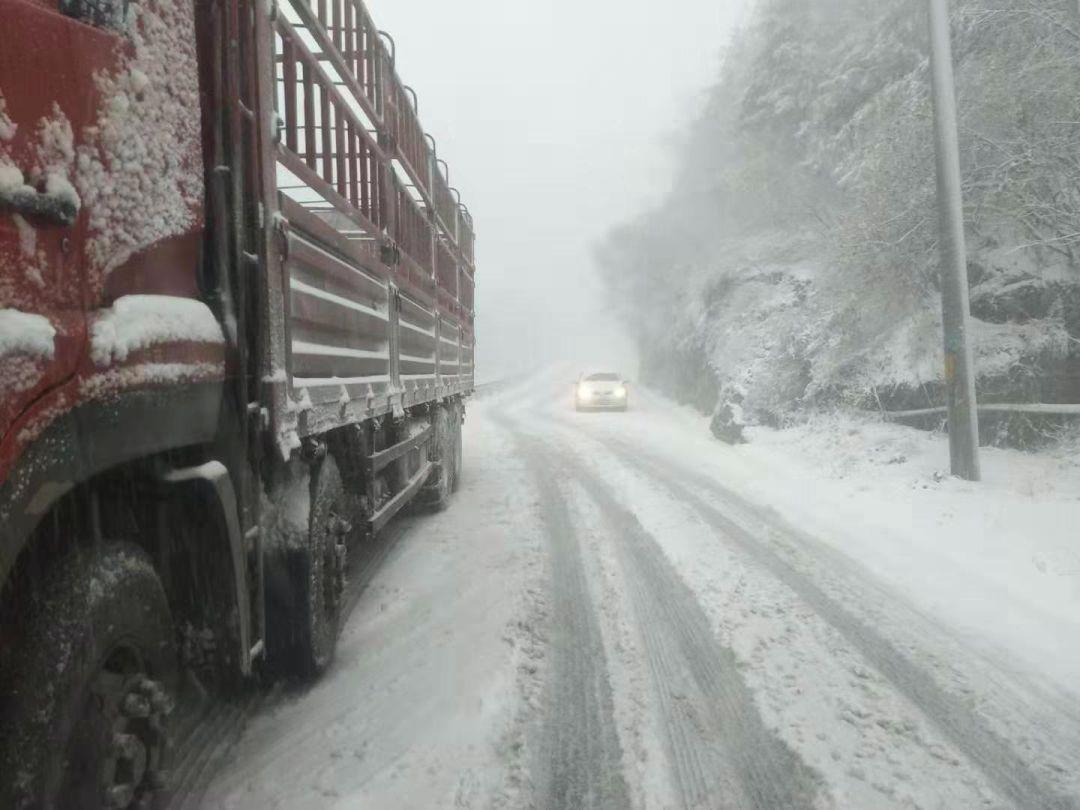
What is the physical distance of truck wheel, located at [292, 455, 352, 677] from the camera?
10.7 feet

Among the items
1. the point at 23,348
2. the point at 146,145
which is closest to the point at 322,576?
the point at 146,145

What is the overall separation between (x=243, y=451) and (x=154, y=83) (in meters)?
1.22

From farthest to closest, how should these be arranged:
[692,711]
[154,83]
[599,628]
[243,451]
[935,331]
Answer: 1. [935,331]
2. [599,628]
3. [692,711]
4. [243,451]
5. [154,83]

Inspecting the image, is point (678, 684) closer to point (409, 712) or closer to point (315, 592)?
point (409, 712)

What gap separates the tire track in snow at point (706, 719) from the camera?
271 centimetres

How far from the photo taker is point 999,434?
952 centimetres

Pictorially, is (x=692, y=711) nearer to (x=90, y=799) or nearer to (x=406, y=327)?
(x=90, y=799)

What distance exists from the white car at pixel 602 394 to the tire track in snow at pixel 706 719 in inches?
711

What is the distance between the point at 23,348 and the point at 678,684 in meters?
3.16

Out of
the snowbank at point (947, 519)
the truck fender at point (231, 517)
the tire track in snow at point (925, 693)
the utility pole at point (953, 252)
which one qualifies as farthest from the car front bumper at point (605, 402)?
the truck fender at point (231, 517)

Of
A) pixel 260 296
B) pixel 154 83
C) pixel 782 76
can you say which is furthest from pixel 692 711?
pixel 782 76

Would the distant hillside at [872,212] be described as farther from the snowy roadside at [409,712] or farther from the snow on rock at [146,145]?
the snow on rock at [146,145]

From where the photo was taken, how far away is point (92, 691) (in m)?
1.75

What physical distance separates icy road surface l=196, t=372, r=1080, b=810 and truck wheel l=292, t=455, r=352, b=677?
202 millimetres
